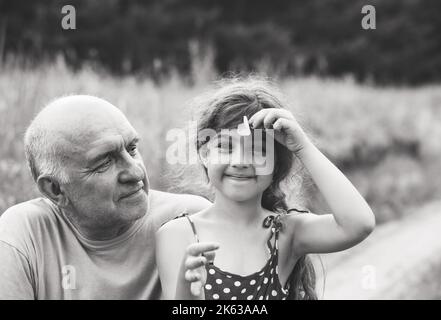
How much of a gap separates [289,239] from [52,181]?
36.7 inches

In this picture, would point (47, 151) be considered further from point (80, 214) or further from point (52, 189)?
point (80, 214)

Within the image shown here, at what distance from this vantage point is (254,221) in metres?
2.56

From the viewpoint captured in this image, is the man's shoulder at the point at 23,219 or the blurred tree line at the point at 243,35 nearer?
the man's shoulder at the point at 23,219

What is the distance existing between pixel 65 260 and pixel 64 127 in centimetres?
51

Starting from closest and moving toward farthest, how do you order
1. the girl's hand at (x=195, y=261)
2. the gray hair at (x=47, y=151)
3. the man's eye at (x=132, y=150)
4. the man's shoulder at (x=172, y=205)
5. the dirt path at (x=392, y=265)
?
the girl's hand at (x=195, y=261)
the gray hair at (x=47, y=151)
the man's eye at (x=132, y=150)
the man's shoulder at (x=172, y=205)
the dirt path at (x=392, y=265)

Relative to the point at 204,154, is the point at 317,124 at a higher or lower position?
lower

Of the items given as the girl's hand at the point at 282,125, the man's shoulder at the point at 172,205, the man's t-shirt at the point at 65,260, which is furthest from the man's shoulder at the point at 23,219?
the girl's hand at the point at 282,125

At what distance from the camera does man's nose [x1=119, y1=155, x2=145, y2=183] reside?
8.14 feet

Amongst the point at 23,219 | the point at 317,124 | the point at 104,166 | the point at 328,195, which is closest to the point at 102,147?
the point at 104,166

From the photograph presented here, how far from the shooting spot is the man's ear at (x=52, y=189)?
2.51m

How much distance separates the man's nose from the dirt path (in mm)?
1964

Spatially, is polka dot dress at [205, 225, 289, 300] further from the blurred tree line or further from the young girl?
the blurred tree line

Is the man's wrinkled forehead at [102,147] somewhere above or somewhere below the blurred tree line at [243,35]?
below

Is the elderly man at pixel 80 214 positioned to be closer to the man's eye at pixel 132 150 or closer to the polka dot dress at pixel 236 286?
the man's eye at pixel 132 150
